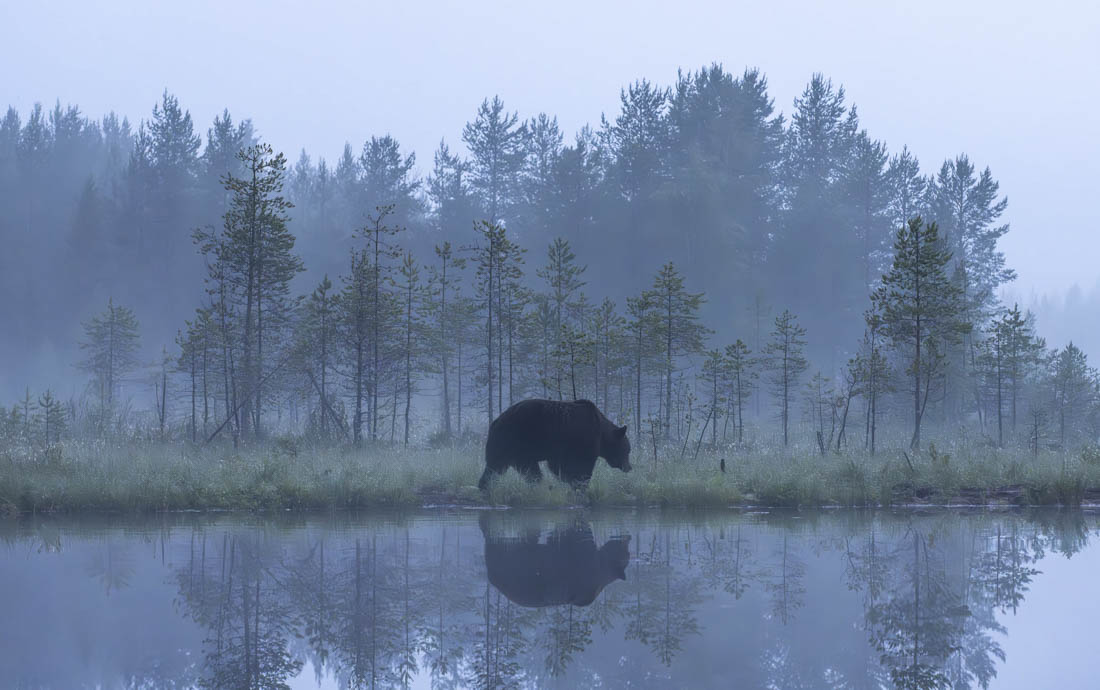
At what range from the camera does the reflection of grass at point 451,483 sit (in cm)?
1609

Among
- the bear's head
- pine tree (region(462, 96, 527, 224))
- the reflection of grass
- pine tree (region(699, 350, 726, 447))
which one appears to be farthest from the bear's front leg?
pine tree (region(462, 96, 527, 224))

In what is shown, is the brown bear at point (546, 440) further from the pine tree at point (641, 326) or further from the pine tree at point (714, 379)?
the pine tree at point (714, 379)

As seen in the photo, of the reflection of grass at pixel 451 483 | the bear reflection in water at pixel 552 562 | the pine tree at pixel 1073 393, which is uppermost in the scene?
the pine tree at pixel 1073 393

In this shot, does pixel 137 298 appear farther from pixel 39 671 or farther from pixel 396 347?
pixel 39 671

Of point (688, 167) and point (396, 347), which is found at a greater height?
point (688, 167)

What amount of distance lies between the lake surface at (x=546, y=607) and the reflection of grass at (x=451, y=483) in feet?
7.63

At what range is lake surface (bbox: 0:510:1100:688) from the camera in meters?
6.57

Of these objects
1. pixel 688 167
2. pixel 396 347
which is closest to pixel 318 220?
pixel 688 167

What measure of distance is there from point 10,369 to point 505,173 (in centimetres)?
4237

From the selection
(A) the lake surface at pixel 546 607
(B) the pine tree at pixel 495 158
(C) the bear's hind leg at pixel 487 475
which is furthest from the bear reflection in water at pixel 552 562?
(B) the pine tree at pixel 495 158

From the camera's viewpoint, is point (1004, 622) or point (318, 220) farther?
point (318, 220)

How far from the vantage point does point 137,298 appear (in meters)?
77.4

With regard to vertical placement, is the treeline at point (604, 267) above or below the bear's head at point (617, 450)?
above

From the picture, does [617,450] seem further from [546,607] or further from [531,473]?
[546,607]
